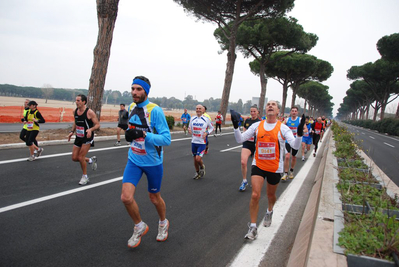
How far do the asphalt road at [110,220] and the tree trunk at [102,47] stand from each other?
21.7ft

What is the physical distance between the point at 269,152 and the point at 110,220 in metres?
2.64

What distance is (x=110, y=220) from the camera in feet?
13.0

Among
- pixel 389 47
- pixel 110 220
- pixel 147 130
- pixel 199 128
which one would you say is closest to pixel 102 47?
pixel 199 128

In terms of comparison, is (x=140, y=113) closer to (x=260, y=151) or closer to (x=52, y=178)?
(x=260, y=151)

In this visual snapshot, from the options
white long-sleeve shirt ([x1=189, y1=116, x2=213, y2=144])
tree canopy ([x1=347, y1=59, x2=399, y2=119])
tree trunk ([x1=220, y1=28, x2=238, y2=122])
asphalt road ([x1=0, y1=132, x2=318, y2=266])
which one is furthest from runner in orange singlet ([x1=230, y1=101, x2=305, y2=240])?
tree canopy ([x1=347, y1=59, x2=399, y2=119])

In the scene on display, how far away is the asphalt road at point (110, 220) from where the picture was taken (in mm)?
3008

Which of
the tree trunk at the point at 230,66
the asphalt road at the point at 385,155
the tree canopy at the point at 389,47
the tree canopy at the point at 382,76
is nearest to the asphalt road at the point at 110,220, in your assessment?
the asphalt road at the point at 385,155

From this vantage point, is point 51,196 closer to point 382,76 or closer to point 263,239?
point 263,239

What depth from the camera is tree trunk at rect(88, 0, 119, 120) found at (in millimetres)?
12836

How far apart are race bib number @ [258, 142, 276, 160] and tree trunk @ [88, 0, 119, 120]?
440 inches

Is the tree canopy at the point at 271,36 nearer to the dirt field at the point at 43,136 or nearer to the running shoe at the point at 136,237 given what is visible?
the dirt field at the point at 43,136

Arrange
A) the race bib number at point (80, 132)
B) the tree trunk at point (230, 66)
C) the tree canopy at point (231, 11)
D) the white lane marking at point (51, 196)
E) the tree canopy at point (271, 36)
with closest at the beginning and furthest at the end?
the white lane marking at point (51, 196) < the race bib number at point (80, 132) < the tree canopy at point (231, 11) < the tree trunk at point (230, 66) < the tree canopy at point (271, 36)

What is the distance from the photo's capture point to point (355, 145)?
9359 millimetres

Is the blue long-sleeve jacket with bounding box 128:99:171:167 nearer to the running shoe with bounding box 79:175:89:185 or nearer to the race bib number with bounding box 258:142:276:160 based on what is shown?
the race bib number with bounding box 258:142:276:160
